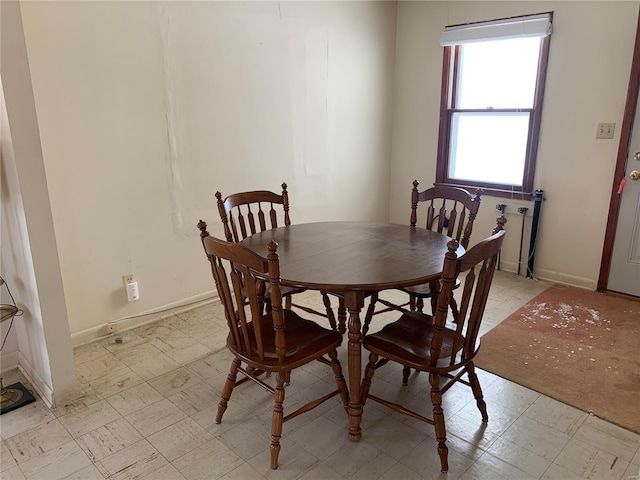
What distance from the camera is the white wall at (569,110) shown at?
3.24 meters

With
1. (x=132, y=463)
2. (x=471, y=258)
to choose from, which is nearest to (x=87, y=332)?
(x=132, y=463)

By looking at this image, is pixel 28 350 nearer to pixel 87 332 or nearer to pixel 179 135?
pixel 87 332

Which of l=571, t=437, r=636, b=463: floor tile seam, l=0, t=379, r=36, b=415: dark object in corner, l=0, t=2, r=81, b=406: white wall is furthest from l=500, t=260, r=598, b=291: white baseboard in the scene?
l=0, t=379, r=36, b=415: dark object in corner

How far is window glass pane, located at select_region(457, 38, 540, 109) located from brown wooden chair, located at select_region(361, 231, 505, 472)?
2.52m

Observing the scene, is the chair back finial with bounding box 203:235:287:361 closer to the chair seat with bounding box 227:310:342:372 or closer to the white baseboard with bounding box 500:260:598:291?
the chair seat with bounding box 227:310:342:372

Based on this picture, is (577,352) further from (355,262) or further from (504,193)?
(504,193)

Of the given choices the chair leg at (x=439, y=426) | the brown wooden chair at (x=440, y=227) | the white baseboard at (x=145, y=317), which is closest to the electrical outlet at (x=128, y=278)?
the white baseboard at (x=145, y=317)

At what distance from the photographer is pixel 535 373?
7.82 ft

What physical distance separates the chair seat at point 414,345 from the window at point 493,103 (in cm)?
231

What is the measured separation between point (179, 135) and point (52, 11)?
920 millimetres

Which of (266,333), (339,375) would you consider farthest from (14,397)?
(339,375)

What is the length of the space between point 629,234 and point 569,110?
40.1 inches

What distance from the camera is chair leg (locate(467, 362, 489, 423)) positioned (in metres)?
1.95

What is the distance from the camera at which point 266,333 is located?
194 cm
